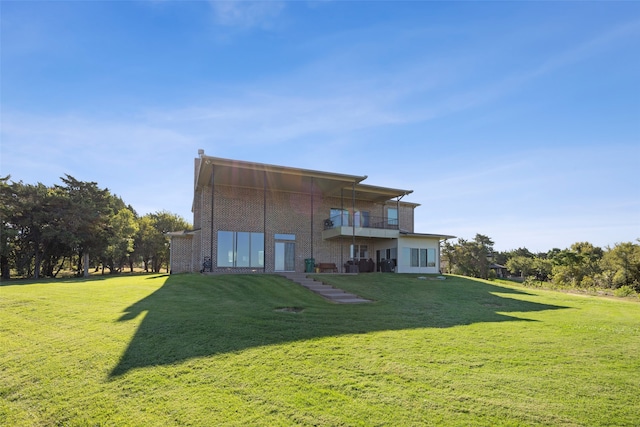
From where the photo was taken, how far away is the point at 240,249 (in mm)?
20438

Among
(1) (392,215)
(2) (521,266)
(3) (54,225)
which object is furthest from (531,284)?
(3) (54,225)

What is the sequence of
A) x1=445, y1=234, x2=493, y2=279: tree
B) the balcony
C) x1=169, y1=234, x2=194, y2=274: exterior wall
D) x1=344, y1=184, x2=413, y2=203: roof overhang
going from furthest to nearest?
1. x1=445, y1=234, x2=493, y2=279: tree
2. x1=344, y1=184, x2=413, y2=203: roof overhang
3. x1=169, y1=234, x2=194, y2=274: exterior wall
4. the balcony

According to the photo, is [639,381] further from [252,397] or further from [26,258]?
[26,258]

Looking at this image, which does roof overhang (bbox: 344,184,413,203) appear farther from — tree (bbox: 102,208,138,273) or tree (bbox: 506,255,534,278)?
tree (bbox: 506,255,534,278)

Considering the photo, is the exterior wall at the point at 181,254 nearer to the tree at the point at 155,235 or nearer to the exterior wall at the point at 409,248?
the exterior wall at the point at 409,248

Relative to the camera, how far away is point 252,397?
4.23 meters

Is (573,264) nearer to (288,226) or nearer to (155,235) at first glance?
(288,226)

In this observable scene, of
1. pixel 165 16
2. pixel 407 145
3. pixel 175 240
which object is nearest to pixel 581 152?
pixel 407 145

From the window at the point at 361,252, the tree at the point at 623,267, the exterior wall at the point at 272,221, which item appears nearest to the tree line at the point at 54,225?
the exterior wall at the point at 272,221

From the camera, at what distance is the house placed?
1955 cm

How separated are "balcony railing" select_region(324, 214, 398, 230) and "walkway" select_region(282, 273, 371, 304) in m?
5.61

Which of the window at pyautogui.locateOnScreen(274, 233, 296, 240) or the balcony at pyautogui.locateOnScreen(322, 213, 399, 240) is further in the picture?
the window at pyautogui.locateOnScreen(274, 233, 296, 240)

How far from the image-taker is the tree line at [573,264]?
25031 mm

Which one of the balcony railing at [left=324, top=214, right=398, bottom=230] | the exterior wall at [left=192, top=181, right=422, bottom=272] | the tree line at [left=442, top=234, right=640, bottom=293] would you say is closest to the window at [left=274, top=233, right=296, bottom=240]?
the exterior wall at [left=192, top=181, right=422, bottom=272]
